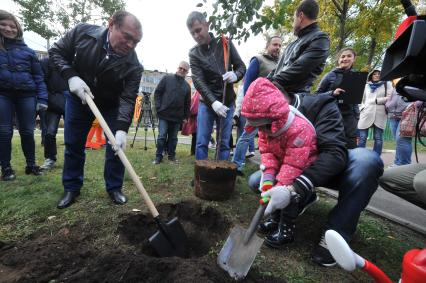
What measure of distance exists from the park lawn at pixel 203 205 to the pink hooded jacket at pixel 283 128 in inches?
23.5

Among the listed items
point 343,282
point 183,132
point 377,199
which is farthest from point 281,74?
point 183,132

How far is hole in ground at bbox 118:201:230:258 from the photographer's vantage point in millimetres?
2264

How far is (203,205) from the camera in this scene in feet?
9.11

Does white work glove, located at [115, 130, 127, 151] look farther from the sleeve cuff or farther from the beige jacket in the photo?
the beige jacket

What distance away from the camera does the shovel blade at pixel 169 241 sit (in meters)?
2.03

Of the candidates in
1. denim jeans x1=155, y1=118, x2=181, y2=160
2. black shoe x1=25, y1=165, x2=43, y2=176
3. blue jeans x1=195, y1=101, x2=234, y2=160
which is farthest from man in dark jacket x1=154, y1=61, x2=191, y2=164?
black shoe x1=25, y1=165, x2=43, y2=176

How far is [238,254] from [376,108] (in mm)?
5210

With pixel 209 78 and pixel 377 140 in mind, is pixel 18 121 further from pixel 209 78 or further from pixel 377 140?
pixel 377 140

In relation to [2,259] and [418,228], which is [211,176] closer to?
[2,259]

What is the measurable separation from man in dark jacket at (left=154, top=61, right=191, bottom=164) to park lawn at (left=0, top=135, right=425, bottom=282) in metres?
1.97

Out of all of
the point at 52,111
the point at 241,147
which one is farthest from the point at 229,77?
the point at 52,111

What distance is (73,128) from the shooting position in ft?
9.07

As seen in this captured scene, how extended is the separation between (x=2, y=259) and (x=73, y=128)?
1293 mm

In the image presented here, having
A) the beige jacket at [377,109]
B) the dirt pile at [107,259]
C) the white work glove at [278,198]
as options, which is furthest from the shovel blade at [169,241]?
the beige jacket at [377,109]
